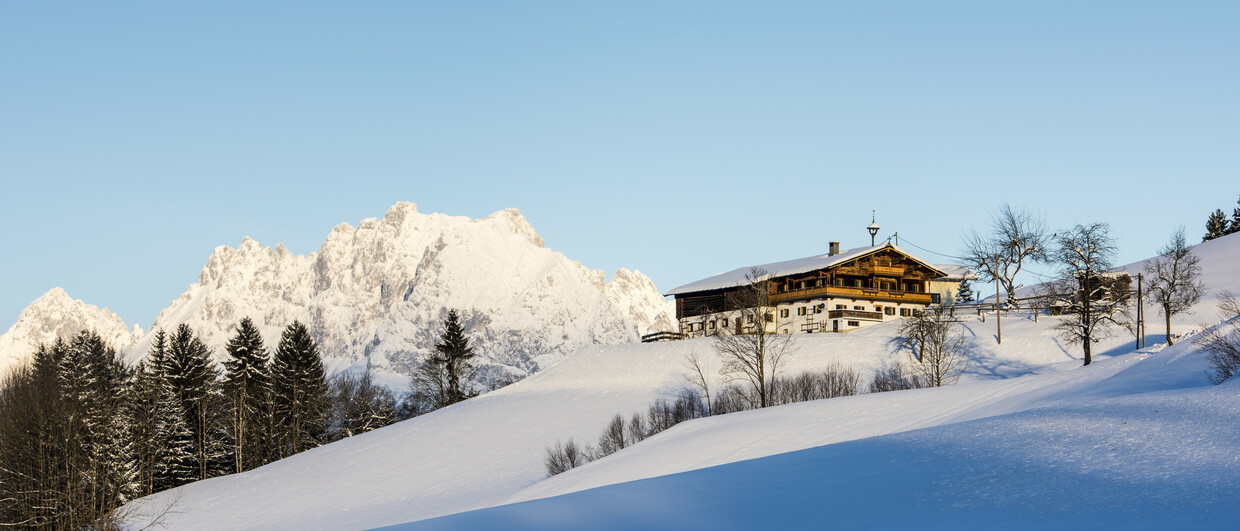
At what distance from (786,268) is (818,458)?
70.5 m

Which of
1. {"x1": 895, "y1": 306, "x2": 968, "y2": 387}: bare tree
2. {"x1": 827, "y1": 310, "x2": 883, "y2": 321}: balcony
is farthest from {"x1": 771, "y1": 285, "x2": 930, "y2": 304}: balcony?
{"x1": 895, "y1": 306, "x2": 968, "y2": 387}: bare tree

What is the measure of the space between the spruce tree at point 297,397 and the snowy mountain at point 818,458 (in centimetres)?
1180

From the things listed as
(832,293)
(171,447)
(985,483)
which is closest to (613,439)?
(832,293)

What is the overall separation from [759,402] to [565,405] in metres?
14.4

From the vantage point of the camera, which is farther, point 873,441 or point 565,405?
point 565,405

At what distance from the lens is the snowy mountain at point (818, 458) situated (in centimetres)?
1578

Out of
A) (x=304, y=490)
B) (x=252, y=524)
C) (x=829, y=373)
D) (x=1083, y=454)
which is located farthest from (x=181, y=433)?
(x=1083, y=454)

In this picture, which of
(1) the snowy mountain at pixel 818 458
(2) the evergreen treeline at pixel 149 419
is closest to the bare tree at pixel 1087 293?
(1) the snowy mountain at pixel 818 458

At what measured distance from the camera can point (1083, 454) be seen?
17797 mm

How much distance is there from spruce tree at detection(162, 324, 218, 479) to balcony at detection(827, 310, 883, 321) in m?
53.6

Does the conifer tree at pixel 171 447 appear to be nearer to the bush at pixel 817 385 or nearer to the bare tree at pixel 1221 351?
the bush at pixel 817 385

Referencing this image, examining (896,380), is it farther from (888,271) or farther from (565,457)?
(888,271)

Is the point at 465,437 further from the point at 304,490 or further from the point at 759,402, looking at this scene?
the point at 759,402

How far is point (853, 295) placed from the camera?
281 ft
